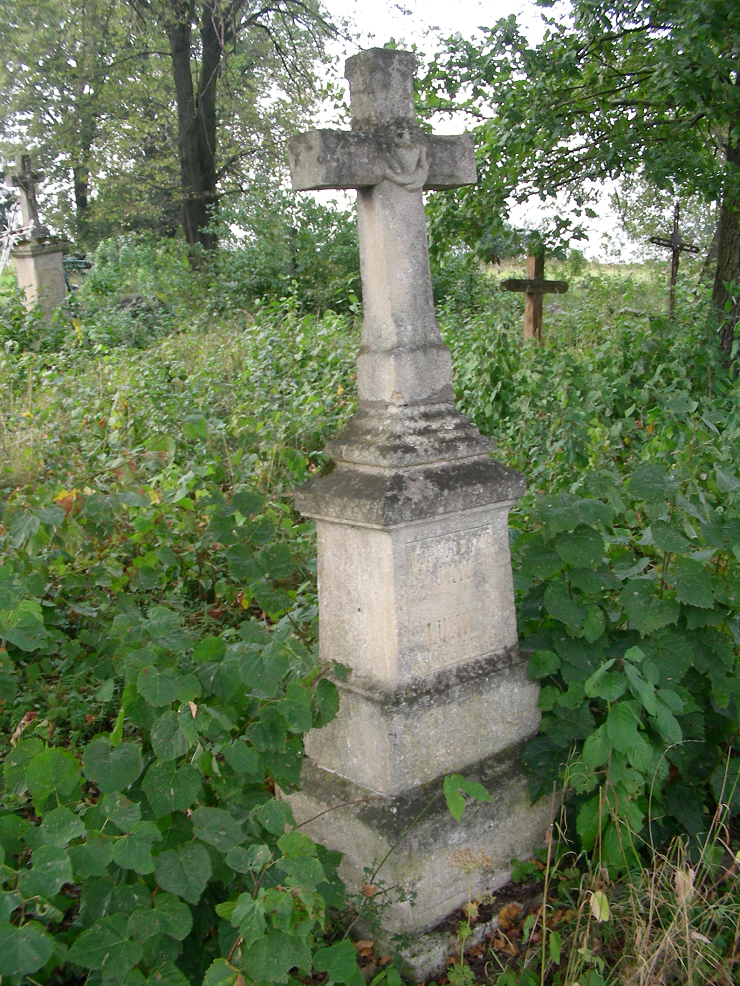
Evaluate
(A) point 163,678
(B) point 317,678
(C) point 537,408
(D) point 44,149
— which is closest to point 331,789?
(B) point 317,678

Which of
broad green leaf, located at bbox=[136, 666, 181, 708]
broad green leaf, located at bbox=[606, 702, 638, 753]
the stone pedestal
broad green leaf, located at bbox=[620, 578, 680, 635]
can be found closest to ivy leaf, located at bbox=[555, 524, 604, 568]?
broad green leaf, located at bbox=[620, 578, 680, 635]

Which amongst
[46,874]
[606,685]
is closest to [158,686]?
[46,874]

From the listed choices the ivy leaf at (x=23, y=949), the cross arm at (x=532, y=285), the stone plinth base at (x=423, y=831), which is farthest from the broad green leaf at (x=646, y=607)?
the cross arm at (x=532, y=285)

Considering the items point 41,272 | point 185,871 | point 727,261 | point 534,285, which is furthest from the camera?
point 41,272

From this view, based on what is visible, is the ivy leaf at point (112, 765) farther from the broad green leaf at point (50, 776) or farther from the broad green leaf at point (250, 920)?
the broad green leaf at point (250, 920)

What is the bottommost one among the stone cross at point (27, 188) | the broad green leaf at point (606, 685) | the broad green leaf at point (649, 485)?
the broad green leaf at point (606, 685)

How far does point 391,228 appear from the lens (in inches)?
95.7

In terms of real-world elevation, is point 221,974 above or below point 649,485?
below

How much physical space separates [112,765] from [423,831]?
2.95 ft

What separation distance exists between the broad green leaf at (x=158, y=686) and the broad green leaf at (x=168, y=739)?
0.04 metres

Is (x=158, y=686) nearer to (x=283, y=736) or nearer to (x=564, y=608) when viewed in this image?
(x=283, y=736)

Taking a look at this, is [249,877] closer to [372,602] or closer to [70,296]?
[372,602]

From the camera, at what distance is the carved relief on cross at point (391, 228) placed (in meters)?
2.39

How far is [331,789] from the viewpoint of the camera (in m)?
2.49
